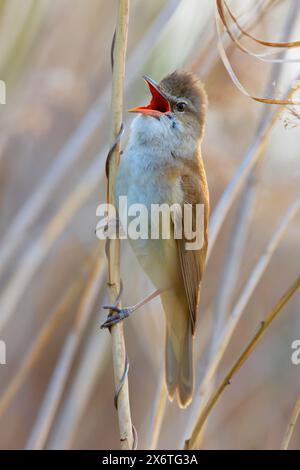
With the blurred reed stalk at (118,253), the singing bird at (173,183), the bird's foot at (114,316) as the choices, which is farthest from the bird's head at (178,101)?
the bird's foot at (114,316)

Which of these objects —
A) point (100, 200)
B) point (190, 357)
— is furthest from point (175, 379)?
point (100, 200)

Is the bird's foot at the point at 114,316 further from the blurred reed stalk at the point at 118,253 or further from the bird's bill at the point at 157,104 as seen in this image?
the bird's bill at the point at 157,104

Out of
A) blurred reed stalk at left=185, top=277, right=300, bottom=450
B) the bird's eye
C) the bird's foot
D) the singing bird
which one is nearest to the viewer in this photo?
blurred reed stalk at left=185, top=277, right=300, bottom=450

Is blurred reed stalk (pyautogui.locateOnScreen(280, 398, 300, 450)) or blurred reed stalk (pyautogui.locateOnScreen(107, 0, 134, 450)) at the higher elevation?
blurred reed stalk (pyautogui.locateOnScreen(107, 0, 134, 450))

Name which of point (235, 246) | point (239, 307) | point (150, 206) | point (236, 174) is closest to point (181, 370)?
point (239, 307)

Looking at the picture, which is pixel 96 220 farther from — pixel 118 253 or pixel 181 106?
pixel 118 253

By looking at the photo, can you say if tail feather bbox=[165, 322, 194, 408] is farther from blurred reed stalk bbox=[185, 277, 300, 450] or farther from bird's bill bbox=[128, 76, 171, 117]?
bird's bill bbox=[128, 76, 171, 117]

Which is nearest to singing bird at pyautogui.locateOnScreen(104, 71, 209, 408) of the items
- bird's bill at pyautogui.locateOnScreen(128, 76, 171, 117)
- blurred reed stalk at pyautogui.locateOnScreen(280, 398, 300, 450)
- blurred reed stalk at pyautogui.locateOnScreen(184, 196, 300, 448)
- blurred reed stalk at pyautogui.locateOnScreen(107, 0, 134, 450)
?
bird's bill at pyautogui.locateOnScreen(128, 76, 171, 117)
